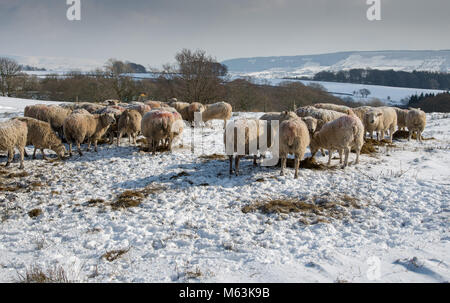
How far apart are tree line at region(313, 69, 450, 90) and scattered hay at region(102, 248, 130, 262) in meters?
150

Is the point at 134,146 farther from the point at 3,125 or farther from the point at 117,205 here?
the point at 117,205

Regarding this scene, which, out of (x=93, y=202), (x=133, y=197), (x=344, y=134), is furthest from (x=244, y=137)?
(x=93, y=202)

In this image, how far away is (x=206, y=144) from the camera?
12.9m

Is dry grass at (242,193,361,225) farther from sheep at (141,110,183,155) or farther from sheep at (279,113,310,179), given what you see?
A: sheep at (141,110,183,155)

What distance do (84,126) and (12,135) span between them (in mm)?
2387

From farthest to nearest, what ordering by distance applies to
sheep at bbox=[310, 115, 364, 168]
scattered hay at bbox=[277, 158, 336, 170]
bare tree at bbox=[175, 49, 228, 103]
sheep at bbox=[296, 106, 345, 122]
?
bare tree at bbox=[175, 49, 228, 103] → sheep at bbox=[296, 106, 345, 122] → scattered hay at bbox=[277, 158, 336, 170] → sheep at bbox=[310, 115, 364, 168]

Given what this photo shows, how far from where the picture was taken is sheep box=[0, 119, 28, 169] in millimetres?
8744

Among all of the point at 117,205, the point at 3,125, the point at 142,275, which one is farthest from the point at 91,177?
the point at 142,275

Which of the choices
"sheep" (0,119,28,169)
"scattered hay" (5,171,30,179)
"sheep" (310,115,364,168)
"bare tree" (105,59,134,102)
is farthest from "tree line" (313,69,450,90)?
"scattered hay" (5,171,30,179)

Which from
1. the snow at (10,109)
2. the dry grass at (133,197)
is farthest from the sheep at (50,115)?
the snow at (10,109)

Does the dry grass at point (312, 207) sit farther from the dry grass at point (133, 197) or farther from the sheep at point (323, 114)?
the sheep at point (323, 114)

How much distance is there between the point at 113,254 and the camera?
182 inches

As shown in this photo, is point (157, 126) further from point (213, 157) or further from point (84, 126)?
point (84, 126)
